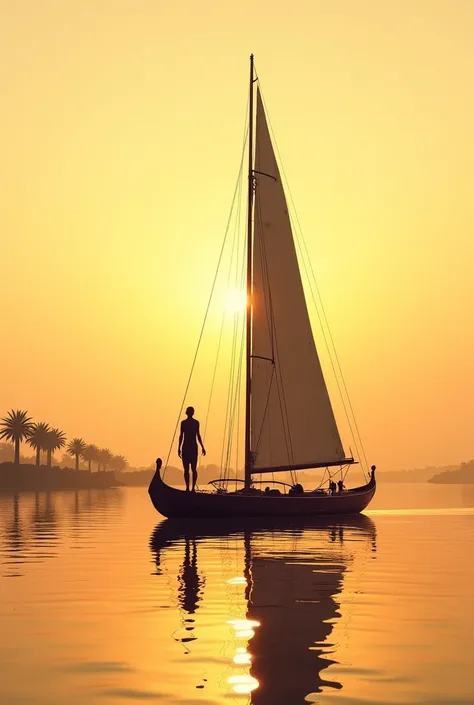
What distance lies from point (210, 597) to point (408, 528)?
23.7 m

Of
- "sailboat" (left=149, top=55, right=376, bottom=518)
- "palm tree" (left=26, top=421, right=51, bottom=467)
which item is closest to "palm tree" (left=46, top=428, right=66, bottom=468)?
"palm tree" (left=26, top=421, right=51, bottom=467)

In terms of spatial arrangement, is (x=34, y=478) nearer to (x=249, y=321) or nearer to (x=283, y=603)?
(x=249, y=321)

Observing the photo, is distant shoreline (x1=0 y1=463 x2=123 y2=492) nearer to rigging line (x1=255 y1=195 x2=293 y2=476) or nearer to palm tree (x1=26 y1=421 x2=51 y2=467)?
palm tree (x1=26 y1=421 x2=51 y2=467)

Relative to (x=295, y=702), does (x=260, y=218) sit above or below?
above

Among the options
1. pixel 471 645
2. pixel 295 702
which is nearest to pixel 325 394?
pixel 471 645

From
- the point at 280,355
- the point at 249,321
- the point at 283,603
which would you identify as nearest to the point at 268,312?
the point at 249,321

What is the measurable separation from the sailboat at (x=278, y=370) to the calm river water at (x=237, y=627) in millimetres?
17784

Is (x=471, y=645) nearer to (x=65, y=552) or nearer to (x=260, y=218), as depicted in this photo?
(x=65, y=552)

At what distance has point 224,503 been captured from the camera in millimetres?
38312

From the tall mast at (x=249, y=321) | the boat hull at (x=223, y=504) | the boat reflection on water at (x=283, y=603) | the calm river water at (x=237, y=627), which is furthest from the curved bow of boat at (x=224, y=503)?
the calm river water at (x=237, y=627)

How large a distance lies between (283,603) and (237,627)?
2.25 m

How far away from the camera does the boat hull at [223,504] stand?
1497 inches

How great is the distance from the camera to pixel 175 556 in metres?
22.8

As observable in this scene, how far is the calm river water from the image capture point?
8797mm
